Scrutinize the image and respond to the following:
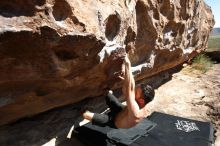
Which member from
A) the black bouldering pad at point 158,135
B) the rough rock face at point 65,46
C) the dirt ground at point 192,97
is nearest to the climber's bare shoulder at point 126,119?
the black bouldering pad at point 158,135

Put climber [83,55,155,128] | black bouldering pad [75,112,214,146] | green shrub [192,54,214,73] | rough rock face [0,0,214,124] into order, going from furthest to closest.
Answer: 1. green shrub [192,54,214,73]
2. black bouldering pad [75,112,214,146]
3. climber [83,55,155,128]
4. rough rock face [0,0,214,124]

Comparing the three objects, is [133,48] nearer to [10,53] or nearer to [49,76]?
[49,76]

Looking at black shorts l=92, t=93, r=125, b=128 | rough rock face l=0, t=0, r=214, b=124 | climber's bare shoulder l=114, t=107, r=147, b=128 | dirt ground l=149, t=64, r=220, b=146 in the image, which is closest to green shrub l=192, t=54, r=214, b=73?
dirt ground l=149, t=64, r=220, b=146

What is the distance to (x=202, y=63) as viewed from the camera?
7586 mm

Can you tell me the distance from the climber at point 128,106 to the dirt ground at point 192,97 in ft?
4.81

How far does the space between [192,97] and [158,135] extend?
6.75 feet

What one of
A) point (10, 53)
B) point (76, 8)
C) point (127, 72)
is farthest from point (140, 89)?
point (10, 53)

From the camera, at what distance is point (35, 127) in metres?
3.07

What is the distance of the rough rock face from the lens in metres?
1.91

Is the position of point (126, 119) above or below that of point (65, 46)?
below

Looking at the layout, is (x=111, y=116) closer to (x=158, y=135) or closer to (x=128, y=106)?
(x=128, y=106)

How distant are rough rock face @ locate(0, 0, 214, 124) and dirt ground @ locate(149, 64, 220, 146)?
121 centimetres

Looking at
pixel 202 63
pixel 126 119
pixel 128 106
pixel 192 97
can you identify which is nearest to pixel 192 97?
pixel 192 97

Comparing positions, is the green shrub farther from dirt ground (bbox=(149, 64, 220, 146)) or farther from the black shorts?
the black shorts
